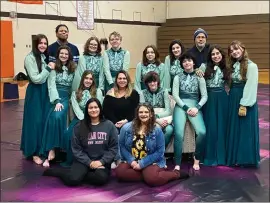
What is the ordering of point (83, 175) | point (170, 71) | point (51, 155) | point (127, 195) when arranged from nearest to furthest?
point (127, 195) < point (83, 175) < point (51, 155) < point (170, 71)

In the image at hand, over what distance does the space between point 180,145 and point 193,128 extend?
0.28 meters

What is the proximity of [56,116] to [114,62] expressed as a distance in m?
1.05

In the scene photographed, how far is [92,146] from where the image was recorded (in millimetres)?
3812

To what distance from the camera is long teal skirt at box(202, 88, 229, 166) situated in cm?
434

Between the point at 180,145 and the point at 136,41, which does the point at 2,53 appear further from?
the point at 180,145

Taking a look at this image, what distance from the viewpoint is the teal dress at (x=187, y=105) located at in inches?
165

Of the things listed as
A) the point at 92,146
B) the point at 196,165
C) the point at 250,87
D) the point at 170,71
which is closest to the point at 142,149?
the point at 92,146

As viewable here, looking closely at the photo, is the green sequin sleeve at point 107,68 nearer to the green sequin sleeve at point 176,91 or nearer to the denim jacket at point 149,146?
the green sequin sleeve at point 176,91

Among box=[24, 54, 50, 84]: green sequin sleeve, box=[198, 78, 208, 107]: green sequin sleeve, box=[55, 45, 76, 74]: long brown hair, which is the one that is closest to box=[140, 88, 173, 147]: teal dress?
box=[198, 78, 208, 107]: green sequin sleeve

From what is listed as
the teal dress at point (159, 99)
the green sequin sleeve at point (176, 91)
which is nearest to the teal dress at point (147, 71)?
the teal dress at point (159, 99)

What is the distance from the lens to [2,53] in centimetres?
1081

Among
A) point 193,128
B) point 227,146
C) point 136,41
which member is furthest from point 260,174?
point 136,41

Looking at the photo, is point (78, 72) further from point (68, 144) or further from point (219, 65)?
point (219, 65)

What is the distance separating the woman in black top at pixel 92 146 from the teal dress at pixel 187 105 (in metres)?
0.77
